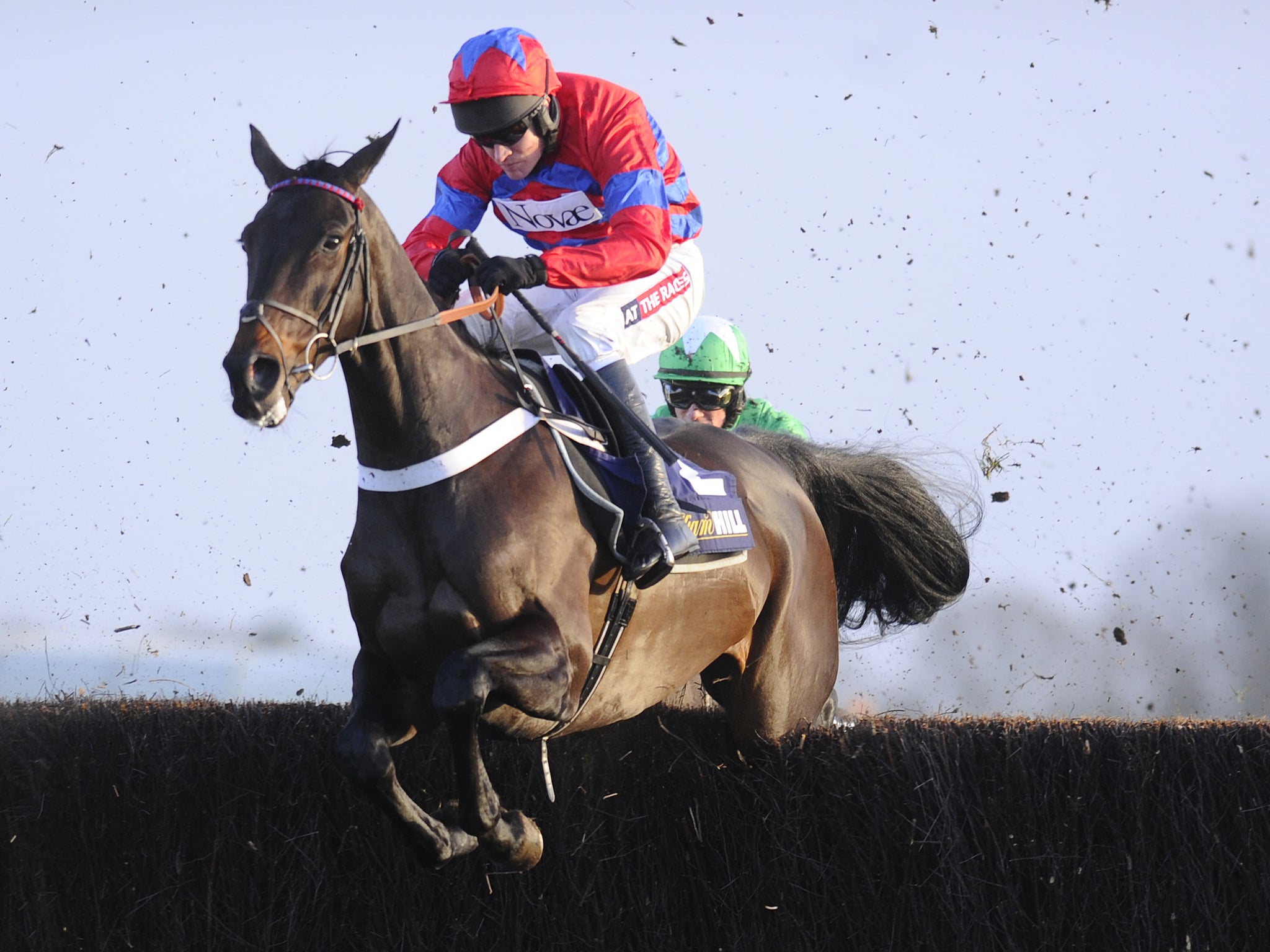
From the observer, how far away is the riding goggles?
3.97m

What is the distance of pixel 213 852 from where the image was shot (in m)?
5.06

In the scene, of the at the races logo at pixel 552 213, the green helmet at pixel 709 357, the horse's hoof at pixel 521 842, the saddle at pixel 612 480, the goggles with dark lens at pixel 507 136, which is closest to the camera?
the horse's hoof at pixel 521 842

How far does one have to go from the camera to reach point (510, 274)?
3.68m

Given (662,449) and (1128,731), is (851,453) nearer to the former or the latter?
(1128,731)

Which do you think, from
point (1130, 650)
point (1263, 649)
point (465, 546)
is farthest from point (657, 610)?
point (1263, 649)

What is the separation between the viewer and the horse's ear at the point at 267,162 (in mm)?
3430

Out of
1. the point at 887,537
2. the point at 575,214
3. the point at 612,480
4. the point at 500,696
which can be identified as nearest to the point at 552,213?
the point at 575,214

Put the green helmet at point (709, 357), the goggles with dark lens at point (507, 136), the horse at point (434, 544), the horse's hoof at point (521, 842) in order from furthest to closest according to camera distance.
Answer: the green helmet at point (709, 357)
the goggles with dark lens at point (507, 136)
the horse's hoof at point (521, 842)
the horse at point (434, 544)

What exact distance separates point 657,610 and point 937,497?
2433mm

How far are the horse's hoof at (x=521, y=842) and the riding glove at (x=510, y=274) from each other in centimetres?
141

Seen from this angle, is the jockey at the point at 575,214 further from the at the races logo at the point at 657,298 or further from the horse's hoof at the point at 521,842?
the horse's hoof at the point at 521,842

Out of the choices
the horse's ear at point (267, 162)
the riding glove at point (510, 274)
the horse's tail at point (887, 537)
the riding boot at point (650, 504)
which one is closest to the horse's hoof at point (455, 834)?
the riding boot at point (650, 504)

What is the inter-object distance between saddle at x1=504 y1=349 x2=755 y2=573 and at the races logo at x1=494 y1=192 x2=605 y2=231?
475 millimetres

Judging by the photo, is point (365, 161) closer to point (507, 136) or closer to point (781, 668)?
point (507, 136)
